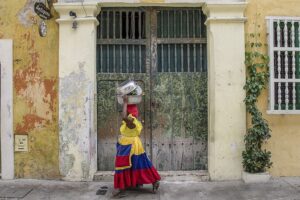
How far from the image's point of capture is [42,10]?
22.8 ft

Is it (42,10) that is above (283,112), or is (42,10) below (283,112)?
above

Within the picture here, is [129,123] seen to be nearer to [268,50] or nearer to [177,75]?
[177,75]

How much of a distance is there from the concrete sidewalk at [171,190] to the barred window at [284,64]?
1312 mm

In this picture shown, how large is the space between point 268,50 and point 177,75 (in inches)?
65.2

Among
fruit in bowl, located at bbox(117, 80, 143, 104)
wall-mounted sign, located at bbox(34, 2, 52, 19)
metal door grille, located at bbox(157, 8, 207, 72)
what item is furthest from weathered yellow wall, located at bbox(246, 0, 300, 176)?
wall-mounted sign, located at bbox(34, 2, 52, 19)

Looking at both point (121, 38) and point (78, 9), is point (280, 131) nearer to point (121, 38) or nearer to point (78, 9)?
point (121, 38)

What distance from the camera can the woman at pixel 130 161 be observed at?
637 centimetres

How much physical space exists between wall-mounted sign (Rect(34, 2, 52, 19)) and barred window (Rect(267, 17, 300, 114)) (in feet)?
12.4

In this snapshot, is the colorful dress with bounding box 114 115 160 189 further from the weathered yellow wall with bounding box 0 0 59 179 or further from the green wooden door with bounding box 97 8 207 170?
the weathered yellow wall with bounding box 0 0 59 179

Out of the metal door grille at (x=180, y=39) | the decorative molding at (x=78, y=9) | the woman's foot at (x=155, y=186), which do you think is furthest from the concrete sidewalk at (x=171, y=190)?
the decorative molding at (x=78, y=9)

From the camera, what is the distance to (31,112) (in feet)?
24.6

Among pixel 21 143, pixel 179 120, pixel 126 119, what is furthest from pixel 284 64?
pixel 21 143

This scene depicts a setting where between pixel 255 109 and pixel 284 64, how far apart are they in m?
0.96

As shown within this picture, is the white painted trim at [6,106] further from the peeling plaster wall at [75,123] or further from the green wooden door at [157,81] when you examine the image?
the green wooden door at [157,81]
